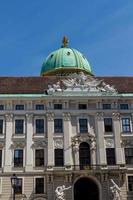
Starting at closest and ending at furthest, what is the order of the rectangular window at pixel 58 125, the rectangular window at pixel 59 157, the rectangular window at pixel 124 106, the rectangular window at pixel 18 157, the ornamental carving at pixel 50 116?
the rectangular window at pixel 18 157 < the rectangular window at pixel 59 157 < the rectangular window at pixel 58 125 < the ornamental carving at pixel 50 116 < the rectangular window at pixel 124 106

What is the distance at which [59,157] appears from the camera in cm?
3988

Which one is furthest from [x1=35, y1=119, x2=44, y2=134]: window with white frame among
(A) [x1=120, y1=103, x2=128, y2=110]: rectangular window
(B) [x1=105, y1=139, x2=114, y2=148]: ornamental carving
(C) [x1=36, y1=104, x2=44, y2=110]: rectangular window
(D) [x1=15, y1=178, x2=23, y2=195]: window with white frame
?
(A) [x1=120, y1=103, x2=128, y2=110]: rectangular window

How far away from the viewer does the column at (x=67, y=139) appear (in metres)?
39.5

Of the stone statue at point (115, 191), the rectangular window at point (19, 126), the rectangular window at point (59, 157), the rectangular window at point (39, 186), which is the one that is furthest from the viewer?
the rectangular window at point (19, 126)

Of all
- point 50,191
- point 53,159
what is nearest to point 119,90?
point 53,159

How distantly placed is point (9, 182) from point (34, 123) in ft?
22.4

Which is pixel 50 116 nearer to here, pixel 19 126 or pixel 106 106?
pixel 19 126

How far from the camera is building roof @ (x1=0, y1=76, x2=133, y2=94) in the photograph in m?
43.6

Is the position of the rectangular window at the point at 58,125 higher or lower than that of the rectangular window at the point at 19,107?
lower

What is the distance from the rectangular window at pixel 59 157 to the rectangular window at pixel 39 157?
1386 mm

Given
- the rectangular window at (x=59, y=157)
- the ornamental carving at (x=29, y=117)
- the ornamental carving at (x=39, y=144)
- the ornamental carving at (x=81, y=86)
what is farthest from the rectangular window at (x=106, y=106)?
the ornamental carving at (x=29, y=117)

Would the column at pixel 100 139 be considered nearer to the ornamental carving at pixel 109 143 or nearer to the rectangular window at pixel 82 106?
the ornamental carving at pixel 109 143

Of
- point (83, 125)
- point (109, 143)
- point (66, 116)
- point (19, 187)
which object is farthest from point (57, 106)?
point (19, 187)

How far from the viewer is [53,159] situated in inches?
1556
